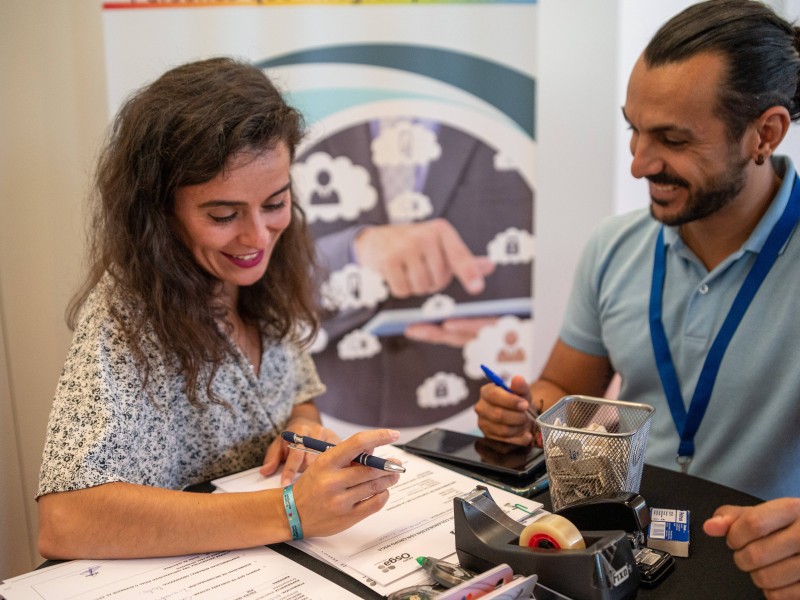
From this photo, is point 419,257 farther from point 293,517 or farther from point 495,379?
point 293,517

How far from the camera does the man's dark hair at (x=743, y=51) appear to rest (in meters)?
1.64

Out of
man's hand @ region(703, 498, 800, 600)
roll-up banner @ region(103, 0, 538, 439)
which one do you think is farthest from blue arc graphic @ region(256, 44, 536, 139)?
man's hand @ region(703, 498, 800, 600)

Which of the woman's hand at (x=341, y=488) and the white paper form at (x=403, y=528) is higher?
the woman's hand at (x=341, y=488)

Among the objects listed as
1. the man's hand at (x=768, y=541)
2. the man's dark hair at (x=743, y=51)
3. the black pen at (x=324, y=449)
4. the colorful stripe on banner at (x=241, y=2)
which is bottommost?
the man's hand at (x=768, y=541)

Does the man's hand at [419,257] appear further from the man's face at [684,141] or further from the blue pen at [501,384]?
the blue pen at [501,384]

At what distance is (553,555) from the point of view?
0.97 m

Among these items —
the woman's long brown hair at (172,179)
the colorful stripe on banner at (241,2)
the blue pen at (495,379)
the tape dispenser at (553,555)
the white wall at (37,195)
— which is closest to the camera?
the tape dispenser at (553,555)

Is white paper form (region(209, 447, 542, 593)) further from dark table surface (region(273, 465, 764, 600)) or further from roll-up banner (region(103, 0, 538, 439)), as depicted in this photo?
roll-up banner (region(103, 0, 538, 439))

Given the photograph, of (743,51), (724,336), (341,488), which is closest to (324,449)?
(341,488)

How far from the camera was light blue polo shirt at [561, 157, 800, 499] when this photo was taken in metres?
1.62

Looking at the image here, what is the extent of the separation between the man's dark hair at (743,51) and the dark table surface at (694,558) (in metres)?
0.79

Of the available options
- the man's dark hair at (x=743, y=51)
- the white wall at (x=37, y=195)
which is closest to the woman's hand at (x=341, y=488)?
the man's dark hair at (x=743, y=51)

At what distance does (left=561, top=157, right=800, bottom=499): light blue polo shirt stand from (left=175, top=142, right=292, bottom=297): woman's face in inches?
36.0

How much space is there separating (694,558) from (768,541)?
0.47 ft
